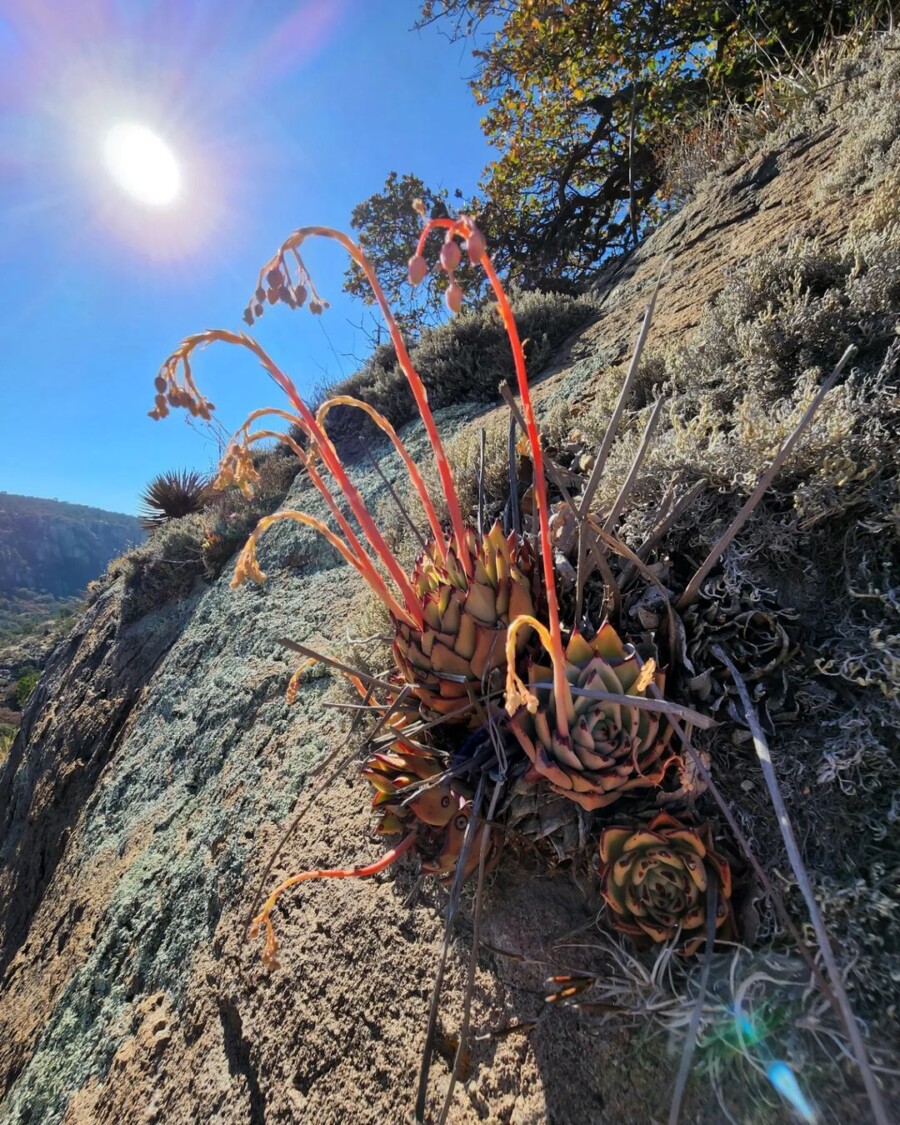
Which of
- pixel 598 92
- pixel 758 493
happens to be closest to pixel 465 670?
pixel 758 493

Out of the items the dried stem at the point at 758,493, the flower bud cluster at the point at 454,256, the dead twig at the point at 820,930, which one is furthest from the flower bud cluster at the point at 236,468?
the dead twig at the point at 820,930

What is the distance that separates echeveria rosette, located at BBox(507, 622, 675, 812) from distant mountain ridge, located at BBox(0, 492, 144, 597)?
A: 86275 millimetres

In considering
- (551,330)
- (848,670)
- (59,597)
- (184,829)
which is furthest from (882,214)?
(59,597)

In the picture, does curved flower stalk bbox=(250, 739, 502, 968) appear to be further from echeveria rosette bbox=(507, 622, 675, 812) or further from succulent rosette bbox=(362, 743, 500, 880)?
echeveria rosette bbox=(507, 622, 675, 812)

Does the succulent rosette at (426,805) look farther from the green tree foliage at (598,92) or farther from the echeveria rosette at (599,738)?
the green tree foliage at (598,92)

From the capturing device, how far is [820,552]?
137 centimetres

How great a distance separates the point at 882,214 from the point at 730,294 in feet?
1.67

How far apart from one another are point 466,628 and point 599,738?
35 centimetres

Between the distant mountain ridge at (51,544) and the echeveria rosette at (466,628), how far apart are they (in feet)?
282

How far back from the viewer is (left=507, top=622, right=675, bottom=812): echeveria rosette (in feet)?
3.46

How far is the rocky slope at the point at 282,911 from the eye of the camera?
4.01 ft

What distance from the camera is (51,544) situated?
95.8 metres

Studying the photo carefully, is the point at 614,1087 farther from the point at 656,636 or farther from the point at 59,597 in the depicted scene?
the point at 59,597

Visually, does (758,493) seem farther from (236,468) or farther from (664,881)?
(236,468)
